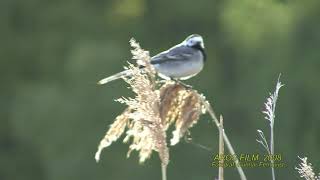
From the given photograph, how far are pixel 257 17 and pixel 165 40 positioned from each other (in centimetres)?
119

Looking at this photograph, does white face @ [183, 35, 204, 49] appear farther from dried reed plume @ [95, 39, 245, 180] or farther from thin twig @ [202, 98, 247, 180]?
thin twig @ [202, 98, 247, 180]

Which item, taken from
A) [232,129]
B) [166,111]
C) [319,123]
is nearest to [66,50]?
[232,129]

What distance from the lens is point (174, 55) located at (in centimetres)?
415

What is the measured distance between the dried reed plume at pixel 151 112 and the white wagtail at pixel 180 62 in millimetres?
1530

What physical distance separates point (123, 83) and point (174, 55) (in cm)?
571

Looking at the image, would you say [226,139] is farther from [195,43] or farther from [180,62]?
[195,43]

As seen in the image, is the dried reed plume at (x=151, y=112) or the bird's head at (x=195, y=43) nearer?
the dried reed plume at (x=151, y=112)

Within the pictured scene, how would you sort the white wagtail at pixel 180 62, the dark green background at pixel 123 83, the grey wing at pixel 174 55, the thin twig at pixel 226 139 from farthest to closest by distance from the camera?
the dark green background at pixel 123 83 → the grey wing at pixel 174 55 → the white wagtail at pixel 180 62 → the thin twig at pixel 226 139

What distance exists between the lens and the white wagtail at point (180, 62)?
12.6ft

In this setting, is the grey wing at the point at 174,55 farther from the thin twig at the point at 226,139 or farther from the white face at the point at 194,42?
the thin twig at the point at 226,139

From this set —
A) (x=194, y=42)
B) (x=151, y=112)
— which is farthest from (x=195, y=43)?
(x=151, y=112)

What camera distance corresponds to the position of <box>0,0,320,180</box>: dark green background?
10242mm

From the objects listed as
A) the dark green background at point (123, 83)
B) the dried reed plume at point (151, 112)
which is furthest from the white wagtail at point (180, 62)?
the dark green background at point (123, 83)

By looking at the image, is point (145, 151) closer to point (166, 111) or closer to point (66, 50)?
point (166, 111)
